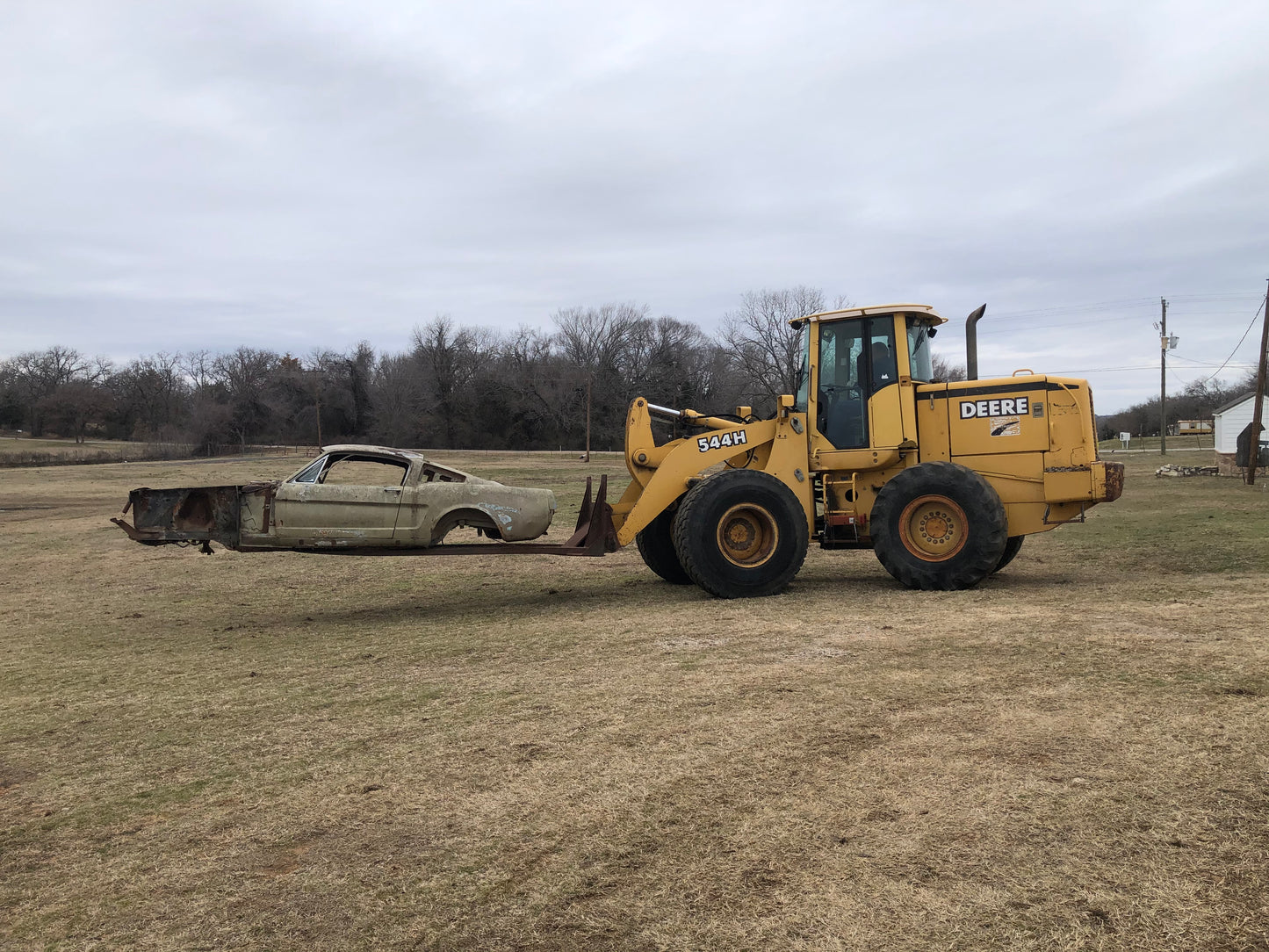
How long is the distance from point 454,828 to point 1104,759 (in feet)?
9.74

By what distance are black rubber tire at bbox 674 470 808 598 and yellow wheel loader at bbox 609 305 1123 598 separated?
13mm

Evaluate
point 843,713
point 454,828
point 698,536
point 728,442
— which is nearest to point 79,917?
point 454,828

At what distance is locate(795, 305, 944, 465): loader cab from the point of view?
10.3 m

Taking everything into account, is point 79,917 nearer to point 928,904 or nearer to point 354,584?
point 928,904

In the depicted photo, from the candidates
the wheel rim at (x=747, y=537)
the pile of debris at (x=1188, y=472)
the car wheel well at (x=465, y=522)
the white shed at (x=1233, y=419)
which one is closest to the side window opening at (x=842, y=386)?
the wheel rim at (x=747, y=537)

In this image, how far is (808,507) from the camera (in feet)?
34.1

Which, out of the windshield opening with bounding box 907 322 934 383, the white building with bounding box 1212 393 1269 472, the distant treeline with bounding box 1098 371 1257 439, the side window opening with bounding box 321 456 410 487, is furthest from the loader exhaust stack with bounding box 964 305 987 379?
the distant treeline with bounding box 1098 371 1257 439

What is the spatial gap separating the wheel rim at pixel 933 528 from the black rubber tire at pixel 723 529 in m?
1.06

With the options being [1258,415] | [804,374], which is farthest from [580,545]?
[1258,415]

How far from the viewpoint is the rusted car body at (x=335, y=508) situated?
928cm

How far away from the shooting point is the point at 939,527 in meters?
9.89

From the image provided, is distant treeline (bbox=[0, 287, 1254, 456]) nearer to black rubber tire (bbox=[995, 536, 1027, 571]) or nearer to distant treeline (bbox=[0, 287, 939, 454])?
distant treeline (bbox=[0, 287, 939, 454])

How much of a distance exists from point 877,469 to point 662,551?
2.68 meters

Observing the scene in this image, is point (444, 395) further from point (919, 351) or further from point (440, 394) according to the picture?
point (919, 351)
